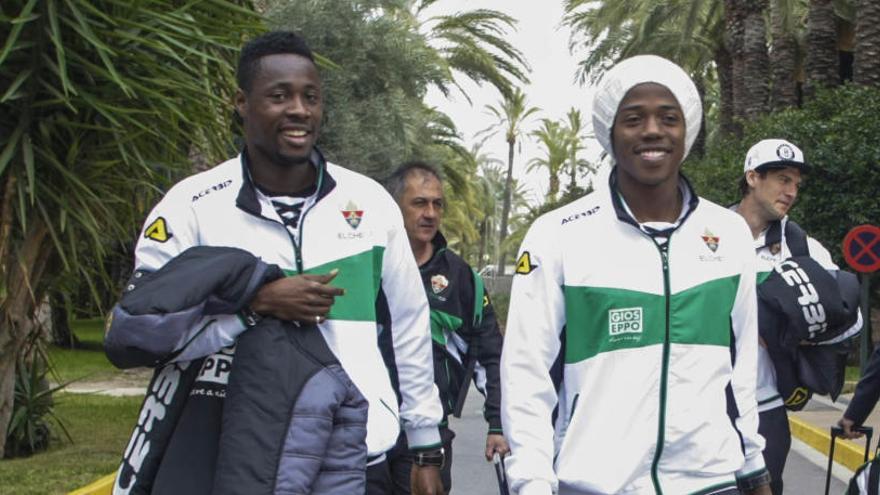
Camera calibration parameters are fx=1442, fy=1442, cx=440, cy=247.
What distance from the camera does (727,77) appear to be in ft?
123

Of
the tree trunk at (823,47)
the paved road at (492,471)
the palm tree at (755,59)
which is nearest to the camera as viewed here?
the paved road at (492,471)

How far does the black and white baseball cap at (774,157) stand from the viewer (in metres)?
5.64

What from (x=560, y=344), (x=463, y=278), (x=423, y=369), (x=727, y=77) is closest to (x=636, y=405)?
(x=560, y=344)

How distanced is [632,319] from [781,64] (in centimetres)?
2596

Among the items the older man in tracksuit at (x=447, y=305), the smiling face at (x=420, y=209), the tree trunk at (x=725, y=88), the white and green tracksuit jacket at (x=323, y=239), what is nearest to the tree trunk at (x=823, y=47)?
the tree trunk at (x=725, y=88)

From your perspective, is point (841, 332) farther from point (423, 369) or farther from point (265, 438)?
point (265, 438)

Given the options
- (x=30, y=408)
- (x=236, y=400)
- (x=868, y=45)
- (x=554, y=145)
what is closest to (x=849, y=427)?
(x=236, y=400)

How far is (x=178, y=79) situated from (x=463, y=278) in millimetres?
3955

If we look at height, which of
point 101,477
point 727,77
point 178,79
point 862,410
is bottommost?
point 101,477

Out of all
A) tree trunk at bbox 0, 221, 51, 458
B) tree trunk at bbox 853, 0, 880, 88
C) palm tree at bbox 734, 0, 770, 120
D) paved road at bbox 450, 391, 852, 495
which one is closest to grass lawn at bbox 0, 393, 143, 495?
tree trunk at bbox 0, 221, 51, 458

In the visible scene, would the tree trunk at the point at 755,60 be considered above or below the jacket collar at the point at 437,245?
above

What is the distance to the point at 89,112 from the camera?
9852mm

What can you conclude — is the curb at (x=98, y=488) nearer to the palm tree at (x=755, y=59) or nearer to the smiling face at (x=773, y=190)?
the smiling face at (x=773, y=190)

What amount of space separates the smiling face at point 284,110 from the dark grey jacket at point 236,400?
366 mm
